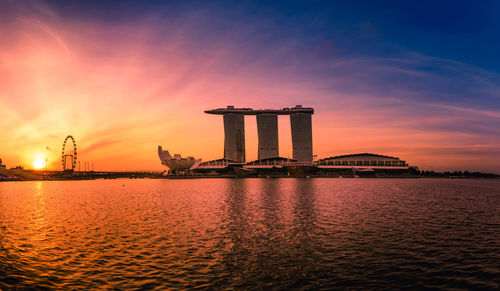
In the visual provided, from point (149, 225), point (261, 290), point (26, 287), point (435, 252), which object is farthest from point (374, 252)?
point (149, 225)

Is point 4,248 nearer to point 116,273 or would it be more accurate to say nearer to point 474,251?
point 116,273

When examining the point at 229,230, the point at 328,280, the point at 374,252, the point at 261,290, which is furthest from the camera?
the point at 229,230

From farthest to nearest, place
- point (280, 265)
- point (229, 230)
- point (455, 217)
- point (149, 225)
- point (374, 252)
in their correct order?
point (455, 217), point (149, 225), point (229, 230), point (374, 252), point (280, 265)

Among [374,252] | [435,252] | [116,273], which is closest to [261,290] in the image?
[116,273]

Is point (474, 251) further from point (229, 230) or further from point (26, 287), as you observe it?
point (26, 287)

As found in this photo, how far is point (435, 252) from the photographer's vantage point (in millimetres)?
25266

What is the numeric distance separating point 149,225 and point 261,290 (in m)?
25.1

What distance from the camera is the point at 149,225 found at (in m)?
38.8

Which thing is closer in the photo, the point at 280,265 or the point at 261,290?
the point at 261,290

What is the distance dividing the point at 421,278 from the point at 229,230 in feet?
65.0

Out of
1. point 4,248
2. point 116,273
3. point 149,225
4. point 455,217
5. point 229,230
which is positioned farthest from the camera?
point 455,217

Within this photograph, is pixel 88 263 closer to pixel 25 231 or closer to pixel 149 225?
pixel 149 225

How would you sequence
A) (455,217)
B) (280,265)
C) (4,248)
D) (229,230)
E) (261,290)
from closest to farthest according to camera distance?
(261,290) → (280,265) → (4,248) → (229,230) → (455,217)

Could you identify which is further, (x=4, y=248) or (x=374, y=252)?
(x=4, y=248)
